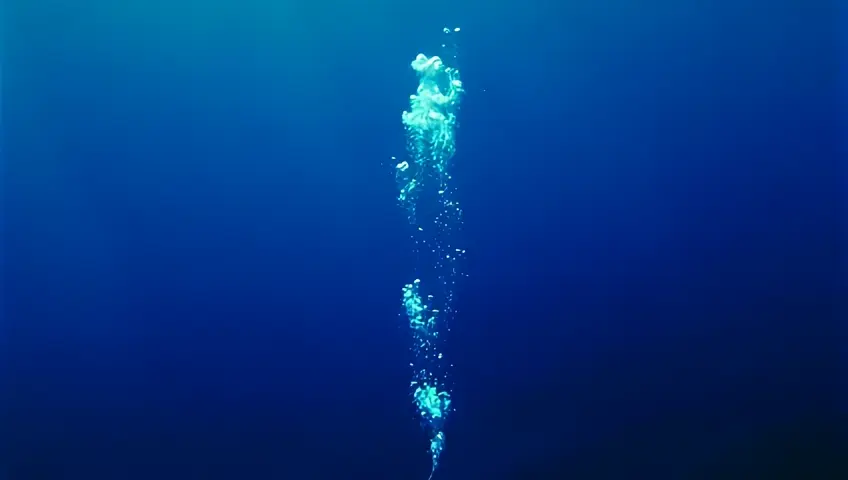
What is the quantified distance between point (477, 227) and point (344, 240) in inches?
30.9

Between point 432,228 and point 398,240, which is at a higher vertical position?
point 432,228

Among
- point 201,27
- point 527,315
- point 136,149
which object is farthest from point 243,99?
point 527,315

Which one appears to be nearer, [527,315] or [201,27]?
[201,27]

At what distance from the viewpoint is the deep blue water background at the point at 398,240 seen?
3.56 meters

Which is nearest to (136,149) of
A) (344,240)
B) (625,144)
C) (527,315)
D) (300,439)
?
(344,240)

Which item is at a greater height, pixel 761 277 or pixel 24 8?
pixel 761 277

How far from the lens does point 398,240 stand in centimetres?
371

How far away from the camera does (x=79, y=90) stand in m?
3.55

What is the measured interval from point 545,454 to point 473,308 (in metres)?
0.99

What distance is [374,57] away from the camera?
357cm

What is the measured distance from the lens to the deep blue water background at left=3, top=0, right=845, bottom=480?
3559 mm

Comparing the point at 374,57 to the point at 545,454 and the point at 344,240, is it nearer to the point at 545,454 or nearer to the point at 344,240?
the point at 344,240

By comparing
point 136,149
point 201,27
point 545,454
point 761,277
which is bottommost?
point 545,454

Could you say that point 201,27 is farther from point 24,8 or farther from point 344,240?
point 344,240
